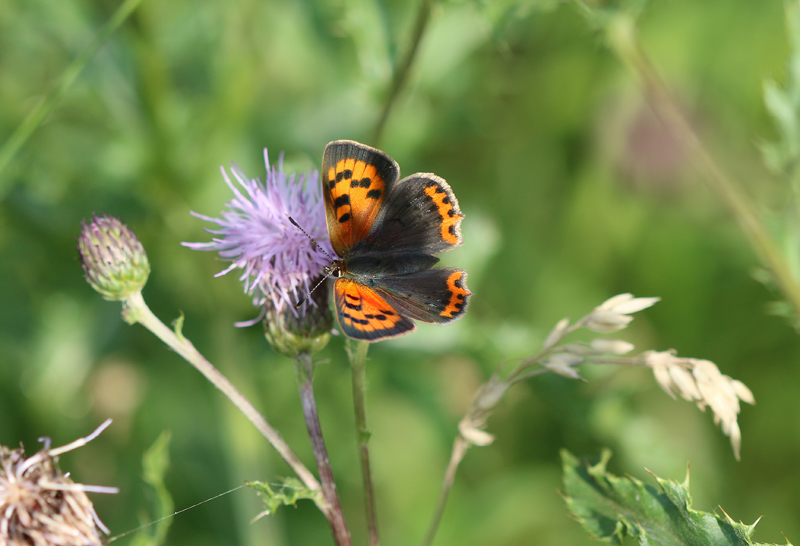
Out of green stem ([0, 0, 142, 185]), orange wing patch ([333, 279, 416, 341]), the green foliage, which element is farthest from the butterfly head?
the green foliage

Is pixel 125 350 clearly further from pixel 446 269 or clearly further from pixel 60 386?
pixel 446 269

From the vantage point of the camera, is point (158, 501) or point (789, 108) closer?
point (158, 501)

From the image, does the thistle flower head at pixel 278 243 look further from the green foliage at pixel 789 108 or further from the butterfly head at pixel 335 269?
the green foliage at pixel 789 108

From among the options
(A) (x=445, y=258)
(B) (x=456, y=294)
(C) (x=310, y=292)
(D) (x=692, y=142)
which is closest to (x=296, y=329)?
(C) (x=310, y=292)

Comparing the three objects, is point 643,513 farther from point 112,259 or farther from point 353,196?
point 112,259

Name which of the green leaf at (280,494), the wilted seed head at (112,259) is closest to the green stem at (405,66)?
the wilted seed head at (112,259)

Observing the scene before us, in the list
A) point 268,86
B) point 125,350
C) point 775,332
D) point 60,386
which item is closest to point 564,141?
point 775,332
